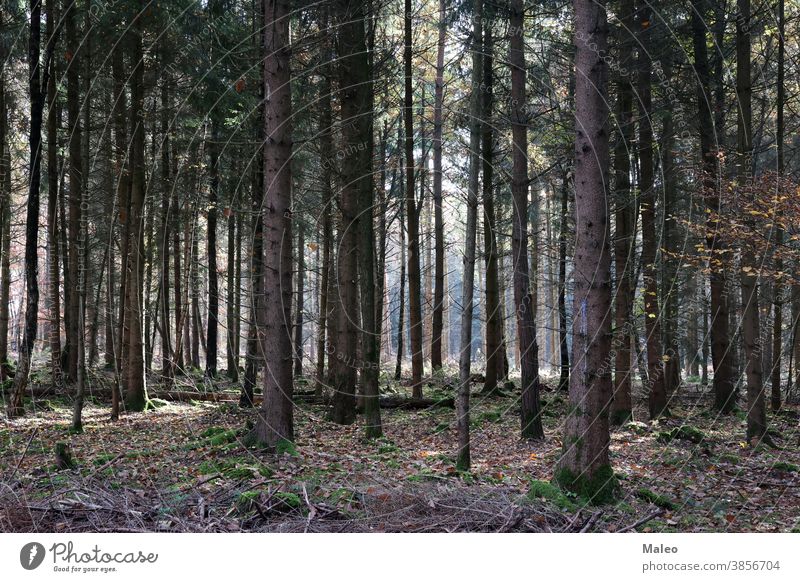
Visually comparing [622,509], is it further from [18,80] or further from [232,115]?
[18,80]

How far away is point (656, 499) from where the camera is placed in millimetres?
8281

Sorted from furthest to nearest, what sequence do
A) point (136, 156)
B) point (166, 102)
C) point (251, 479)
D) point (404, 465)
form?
point (166, 102)
point (136, 156)
point (404, 465)
point (251, 479)

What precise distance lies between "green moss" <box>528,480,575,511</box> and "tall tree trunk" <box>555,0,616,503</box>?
315 mm

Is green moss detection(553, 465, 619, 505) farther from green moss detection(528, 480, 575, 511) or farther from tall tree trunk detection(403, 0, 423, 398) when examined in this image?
tall tree trunk detection(403, 0, 423, 398)

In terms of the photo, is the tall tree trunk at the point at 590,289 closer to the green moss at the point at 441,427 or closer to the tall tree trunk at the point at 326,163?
the tall tree trunk at the point at 326,163

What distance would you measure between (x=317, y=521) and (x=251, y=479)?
1.96m

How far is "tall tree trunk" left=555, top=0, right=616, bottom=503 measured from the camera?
7945 millimetres

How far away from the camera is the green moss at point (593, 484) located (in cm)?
795

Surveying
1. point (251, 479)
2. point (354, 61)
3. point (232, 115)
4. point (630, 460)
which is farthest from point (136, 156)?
point (630, 460)

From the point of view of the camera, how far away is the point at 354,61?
13.6m

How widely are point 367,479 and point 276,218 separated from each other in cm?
437

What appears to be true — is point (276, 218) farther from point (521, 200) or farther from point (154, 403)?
point (154, 403)

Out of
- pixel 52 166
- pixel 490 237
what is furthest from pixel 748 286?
pixel 52 166
